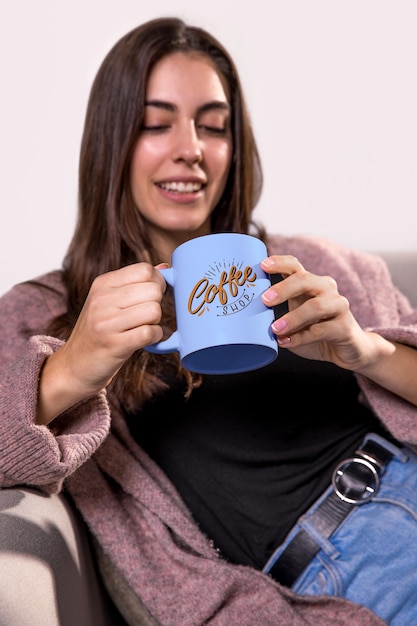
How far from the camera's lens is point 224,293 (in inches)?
28.4

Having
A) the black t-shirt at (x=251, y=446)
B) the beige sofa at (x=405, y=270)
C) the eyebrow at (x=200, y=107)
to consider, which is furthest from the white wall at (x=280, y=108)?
the black t-shirt at (x=251, y=446)

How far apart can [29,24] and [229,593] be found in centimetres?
127

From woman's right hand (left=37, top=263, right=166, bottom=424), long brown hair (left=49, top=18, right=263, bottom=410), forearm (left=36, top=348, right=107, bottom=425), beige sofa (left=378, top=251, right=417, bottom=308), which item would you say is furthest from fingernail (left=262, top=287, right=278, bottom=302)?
beige sofa (left=378, top=251, right=417, bottom=308)

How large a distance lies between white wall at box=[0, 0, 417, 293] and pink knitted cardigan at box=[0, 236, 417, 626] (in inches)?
21.3

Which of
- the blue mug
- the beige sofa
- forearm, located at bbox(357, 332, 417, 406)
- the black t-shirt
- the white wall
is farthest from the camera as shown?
the white wall

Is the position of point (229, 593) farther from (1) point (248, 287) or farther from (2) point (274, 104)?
(2) point (274, 104)

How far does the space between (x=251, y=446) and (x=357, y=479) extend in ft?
0.53

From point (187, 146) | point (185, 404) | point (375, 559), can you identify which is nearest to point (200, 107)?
point (187, 146)

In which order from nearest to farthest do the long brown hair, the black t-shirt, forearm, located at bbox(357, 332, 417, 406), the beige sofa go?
forearm, located at bbox(357, 332, 417, 406) → the black t-shirt → the long brown hair → the beige sofa

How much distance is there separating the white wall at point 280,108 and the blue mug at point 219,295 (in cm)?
102

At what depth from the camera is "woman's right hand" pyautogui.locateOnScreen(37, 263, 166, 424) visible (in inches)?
29.9

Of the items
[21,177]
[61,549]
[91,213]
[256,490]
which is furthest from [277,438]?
[21,177]

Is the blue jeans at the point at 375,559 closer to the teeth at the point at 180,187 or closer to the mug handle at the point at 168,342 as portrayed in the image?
the mug handle at the point at 168,342

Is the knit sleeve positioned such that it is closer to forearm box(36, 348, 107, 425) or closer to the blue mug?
forearm box(36, 348, 107, 425)
